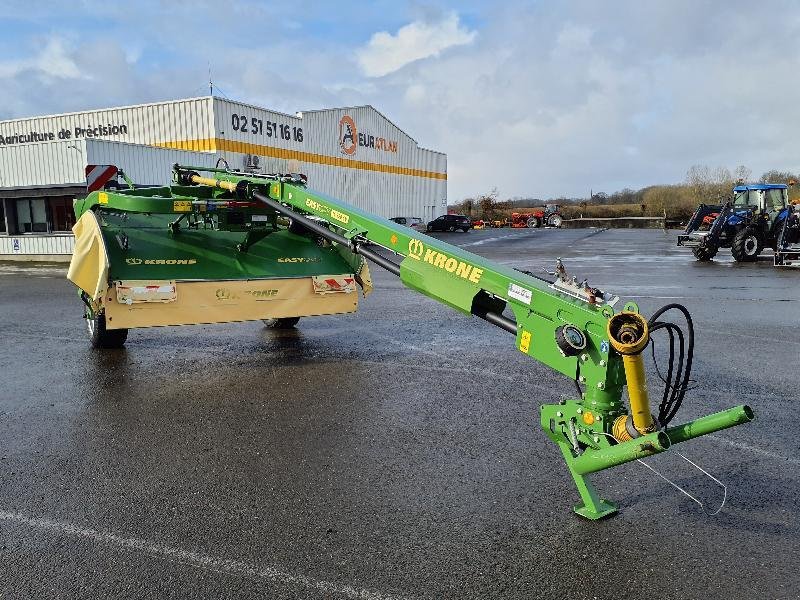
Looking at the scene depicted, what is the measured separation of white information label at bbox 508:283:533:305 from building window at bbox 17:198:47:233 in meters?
23.9

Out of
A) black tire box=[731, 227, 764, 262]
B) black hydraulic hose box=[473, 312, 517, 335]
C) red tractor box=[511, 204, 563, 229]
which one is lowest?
red tractor box=[511, 204, 563, 229]

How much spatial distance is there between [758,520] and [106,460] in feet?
13.3

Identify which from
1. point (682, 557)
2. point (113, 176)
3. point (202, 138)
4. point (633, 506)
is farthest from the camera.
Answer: point (202, 138)

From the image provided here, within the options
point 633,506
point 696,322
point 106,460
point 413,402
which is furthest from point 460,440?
point 696,322

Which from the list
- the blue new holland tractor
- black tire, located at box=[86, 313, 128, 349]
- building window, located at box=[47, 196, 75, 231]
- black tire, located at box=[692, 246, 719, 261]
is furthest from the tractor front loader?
building window, located at box=[47, 196, 75, 231]

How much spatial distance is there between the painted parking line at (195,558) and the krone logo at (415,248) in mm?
2052

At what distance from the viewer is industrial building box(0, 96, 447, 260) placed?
2209 centimetres

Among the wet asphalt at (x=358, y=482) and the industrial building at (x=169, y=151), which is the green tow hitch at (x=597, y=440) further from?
the industrial building at (x=169, y=151)

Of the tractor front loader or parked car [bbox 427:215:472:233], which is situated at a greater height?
the tractor front loader

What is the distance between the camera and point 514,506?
3695 millimetres

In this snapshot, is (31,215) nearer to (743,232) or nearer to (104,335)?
(104,335)

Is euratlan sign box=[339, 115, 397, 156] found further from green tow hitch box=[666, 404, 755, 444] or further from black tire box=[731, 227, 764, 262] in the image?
green tow hitch box=[666, 404, 755, 444]

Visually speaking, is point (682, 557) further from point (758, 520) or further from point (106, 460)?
point (106, 460)

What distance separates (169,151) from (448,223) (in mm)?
25257
